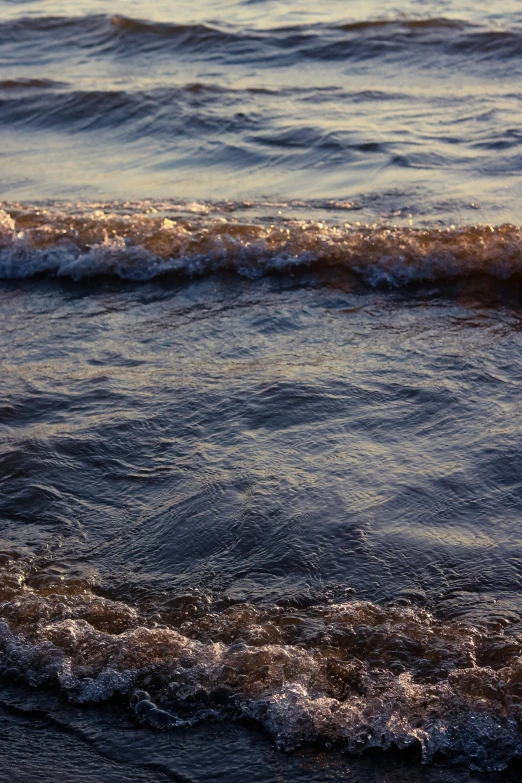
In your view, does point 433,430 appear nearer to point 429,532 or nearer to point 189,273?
point 429,532

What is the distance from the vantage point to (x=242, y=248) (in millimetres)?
6680

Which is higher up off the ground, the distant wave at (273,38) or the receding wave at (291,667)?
the distant wave at (273,38)

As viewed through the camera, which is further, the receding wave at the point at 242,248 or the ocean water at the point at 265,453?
the receding wave at the point at 242,248

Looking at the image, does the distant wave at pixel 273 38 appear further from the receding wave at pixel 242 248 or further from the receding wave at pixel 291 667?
the receding wave at pixel 291 667

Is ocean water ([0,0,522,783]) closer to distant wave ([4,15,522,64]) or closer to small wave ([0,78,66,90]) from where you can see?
small wave ([0,78,66,90])

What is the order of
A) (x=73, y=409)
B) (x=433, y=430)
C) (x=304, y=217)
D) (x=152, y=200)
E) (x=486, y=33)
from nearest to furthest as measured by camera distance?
(x=433, y=430), (x=73, y=409), (x=304, y=217), (x=152, y=200), (x=486, y=33)

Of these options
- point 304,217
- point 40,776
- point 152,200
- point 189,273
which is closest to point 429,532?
point 40,776

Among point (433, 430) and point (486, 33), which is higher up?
point (486, 33)

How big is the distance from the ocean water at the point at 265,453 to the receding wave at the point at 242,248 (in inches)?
0.9

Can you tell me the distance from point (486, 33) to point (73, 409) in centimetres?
931

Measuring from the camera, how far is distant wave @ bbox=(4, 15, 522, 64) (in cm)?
1205

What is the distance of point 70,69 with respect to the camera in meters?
12.8

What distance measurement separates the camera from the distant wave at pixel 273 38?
39.5 ft

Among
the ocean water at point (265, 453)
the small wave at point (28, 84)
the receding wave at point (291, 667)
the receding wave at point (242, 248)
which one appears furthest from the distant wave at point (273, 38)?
the receding wave at point (291, 667)
